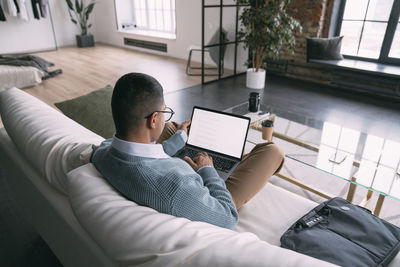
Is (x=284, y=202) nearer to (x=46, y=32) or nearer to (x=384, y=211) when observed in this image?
(x=384, y=211)

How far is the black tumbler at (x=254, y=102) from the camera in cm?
250

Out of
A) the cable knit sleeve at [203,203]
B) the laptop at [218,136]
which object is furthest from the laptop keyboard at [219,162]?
the cable knit sleeve at [203,203]

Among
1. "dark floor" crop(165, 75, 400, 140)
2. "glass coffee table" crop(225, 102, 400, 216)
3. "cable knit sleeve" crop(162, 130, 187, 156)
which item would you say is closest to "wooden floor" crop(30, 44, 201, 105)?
"dark floor" crop(165, 75, 400, 140)

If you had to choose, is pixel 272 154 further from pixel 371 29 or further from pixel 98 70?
pixel 98 70

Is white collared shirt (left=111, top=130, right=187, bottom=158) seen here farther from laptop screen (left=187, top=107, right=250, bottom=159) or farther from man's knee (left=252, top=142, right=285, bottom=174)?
laptop screen (left=187, top=107, right=250, bottom=159)

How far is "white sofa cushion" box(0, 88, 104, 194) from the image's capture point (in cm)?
109

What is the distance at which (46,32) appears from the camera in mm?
7422

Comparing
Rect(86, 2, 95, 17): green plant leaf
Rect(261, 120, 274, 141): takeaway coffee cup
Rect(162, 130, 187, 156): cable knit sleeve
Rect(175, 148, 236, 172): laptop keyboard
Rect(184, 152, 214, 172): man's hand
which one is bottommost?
Rect(261, 120, 274, 141): takeaway coffee cup

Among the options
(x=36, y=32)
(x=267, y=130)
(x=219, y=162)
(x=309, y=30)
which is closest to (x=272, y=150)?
(x=219, y=162)

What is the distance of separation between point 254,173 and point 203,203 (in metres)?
0.52

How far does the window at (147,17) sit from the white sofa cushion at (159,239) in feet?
20.6

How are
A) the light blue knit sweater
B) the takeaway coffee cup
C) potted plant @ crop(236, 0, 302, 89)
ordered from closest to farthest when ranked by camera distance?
the light blue knit sweater
the takeaway coffee cup
potted plant @ crop(236, 0, 302, 89)

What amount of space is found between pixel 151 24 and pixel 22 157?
6816mm

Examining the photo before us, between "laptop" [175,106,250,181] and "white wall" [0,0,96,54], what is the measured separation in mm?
7225
